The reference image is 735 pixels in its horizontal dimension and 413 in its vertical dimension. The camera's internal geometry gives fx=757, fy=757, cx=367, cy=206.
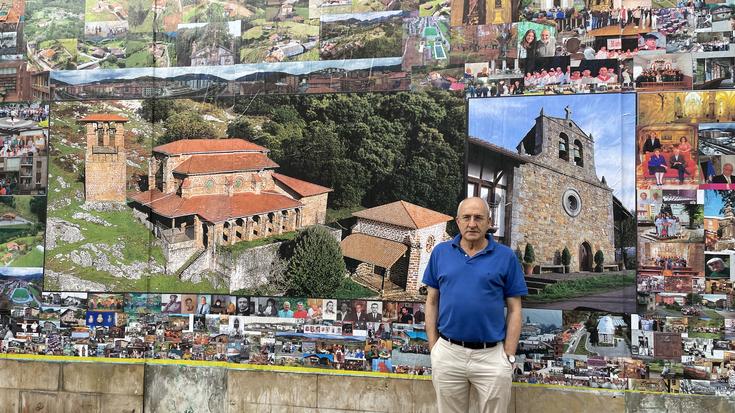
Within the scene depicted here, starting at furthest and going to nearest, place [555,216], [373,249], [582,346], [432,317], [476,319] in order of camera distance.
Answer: [373,249] → [555,216] → [582,346] → [432,317] → [476,319]

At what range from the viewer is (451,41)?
6441mm

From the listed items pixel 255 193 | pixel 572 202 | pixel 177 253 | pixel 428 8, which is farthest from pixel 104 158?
pixel 572 202

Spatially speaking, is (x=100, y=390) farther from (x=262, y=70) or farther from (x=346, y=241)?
(x=262, y=70)

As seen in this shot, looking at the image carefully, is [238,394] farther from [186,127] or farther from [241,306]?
[186,127]

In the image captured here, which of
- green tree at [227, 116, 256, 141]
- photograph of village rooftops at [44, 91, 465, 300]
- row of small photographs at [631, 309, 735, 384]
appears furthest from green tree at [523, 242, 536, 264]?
green tree at [227, 116, 256, 141]

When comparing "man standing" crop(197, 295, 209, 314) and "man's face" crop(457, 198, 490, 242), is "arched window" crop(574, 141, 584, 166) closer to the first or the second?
"man's face" crop(457, 198, 490, 242)

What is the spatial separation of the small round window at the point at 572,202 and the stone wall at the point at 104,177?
406 centimetres

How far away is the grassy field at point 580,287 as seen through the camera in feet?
19.7

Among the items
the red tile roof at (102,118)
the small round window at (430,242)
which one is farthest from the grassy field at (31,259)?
the small round window at (430,242)

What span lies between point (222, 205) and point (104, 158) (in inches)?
51.7

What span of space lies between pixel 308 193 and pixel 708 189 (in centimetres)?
327

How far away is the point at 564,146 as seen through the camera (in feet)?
20.5

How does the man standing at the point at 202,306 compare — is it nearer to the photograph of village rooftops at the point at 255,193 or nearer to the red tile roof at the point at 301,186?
the photograph of village rooftops at the point at 255,193

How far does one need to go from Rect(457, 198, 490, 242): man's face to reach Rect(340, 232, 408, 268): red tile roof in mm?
1574
